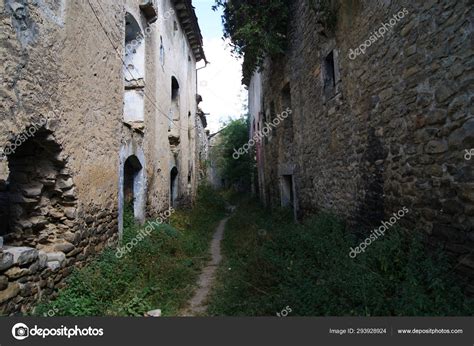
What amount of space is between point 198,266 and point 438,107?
4.56 meters

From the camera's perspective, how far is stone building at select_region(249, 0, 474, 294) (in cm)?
267

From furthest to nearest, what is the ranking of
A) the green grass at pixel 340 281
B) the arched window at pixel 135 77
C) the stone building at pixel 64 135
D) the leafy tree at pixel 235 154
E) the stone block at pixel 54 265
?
the leafy tree at pixel 235 154, the arched window at pixel 135 77, the stone block at pixel 54 265, the stone building at pixel 64 135, the green grass at pixel 340 281

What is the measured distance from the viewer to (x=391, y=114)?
369 cm

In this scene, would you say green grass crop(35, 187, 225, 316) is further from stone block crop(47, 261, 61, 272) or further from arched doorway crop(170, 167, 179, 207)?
arched doorway crop(170, 167, 179, 207)

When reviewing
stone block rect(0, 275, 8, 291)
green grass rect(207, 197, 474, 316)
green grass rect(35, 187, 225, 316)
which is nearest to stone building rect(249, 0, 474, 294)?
green grass rect(207, 197, 474, 316)

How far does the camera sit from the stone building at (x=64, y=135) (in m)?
2.93

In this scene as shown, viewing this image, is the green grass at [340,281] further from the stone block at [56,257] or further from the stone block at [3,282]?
the stone block at [3,282]

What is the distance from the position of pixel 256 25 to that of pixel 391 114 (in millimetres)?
4727

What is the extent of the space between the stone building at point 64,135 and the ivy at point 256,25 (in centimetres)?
215

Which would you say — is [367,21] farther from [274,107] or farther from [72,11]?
[274,107]

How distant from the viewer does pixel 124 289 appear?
4125 mm

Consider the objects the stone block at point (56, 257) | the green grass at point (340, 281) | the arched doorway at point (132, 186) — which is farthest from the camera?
the arched doorway at point (132, 186)

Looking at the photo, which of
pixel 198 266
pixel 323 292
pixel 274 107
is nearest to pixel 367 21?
pixel 323 292

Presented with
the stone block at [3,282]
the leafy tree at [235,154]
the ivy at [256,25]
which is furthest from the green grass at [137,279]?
the leafy tree at [235,154]
